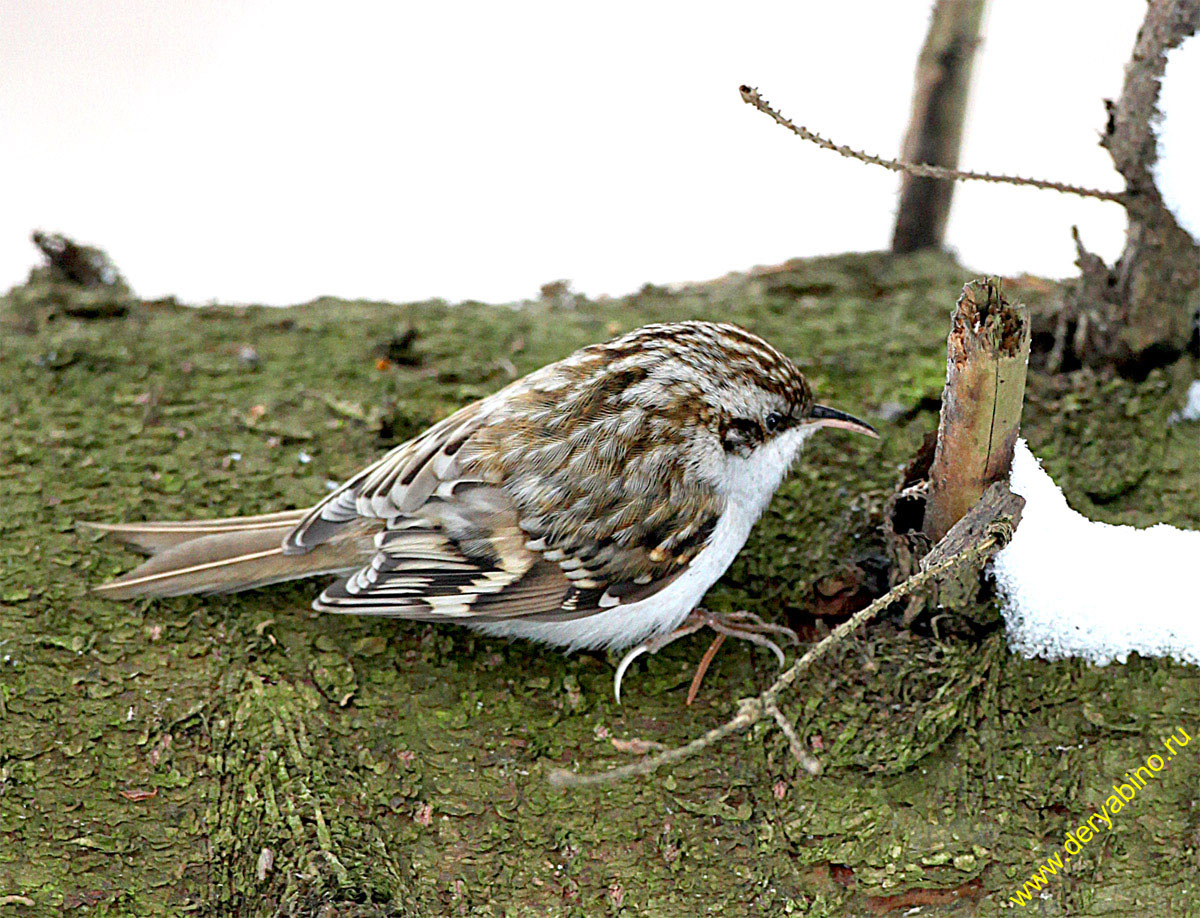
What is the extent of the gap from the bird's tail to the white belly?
289mm

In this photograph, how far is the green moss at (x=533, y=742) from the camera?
68.7 inches

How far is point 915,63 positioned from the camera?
3285mm

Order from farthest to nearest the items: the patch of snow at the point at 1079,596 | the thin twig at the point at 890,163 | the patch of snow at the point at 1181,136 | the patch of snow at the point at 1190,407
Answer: the patch of snow at the point at 1190,407, the patch of snow at the point at 1181,136, the patch of snow at the point at 1079,596, the thin twig at the point at 890,163

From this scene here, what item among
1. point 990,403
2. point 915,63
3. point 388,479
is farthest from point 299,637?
point 915,63

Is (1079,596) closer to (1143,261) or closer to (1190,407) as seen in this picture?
(1190,407)

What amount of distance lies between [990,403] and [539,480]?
2.67 feet

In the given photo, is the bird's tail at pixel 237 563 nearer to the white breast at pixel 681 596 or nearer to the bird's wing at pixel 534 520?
the bird's wing at pixel 534 520

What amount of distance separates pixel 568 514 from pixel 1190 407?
1.40 m

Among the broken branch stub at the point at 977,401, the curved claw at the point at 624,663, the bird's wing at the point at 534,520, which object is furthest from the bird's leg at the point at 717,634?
the broken branch stub at the point at 977,401

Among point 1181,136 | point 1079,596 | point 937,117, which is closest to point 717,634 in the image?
point 1079,596

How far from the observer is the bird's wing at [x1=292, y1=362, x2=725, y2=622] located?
201 cm

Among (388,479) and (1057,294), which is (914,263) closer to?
(1057,294)

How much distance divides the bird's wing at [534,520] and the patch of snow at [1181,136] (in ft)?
3.73

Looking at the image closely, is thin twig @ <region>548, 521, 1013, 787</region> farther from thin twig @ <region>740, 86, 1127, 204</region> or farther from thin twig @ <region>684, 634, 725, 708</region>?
thin twig @ <region>740, 86, 1127, 204</region>
